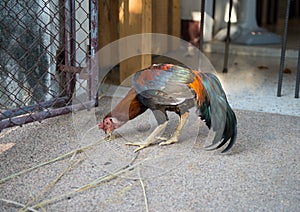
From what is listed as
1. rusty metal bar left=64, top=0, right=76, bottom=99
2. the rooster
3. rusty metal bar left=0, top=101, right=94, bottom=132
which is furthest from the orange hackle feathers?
rusty metal bar left=64, top=0, right=76, bottom=99

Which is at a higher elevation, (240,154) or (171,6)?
(171,6)

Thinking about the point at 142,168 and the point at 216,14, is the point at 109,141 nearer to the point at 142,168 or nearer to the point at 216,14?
the point at 142,168

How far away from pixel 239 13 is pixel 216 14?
0.19 meters

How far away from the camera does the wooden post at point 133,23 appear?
282cm

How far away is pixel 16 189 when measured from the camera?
1635mm

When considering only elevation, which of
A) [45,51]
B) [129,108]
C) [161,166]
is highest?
[45,51]

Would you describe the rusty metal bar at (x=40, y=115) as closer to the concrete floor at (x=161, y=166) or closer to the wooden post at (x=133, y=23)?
the concrete floor at (x=161, y=166)

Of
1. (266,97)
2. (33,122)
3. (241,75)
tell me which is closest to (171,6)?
(241,75)

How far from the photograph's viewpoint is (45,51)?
2363 millimetres

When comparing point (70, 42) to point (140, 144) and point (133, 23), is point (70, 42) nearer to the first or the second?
point (133, 23)

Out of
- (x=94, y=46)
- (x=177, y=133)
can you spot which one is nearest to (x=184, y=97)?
(x=177, y=133)

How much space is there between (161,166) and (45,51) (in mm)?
888

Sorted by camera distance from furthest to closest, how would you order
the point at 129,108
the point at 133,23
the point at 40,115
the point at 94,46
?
the point at 133,23, the point at 94,46, the point at 40,115, the point at 129,108

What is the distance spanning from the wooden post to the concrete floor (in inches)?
18.4
